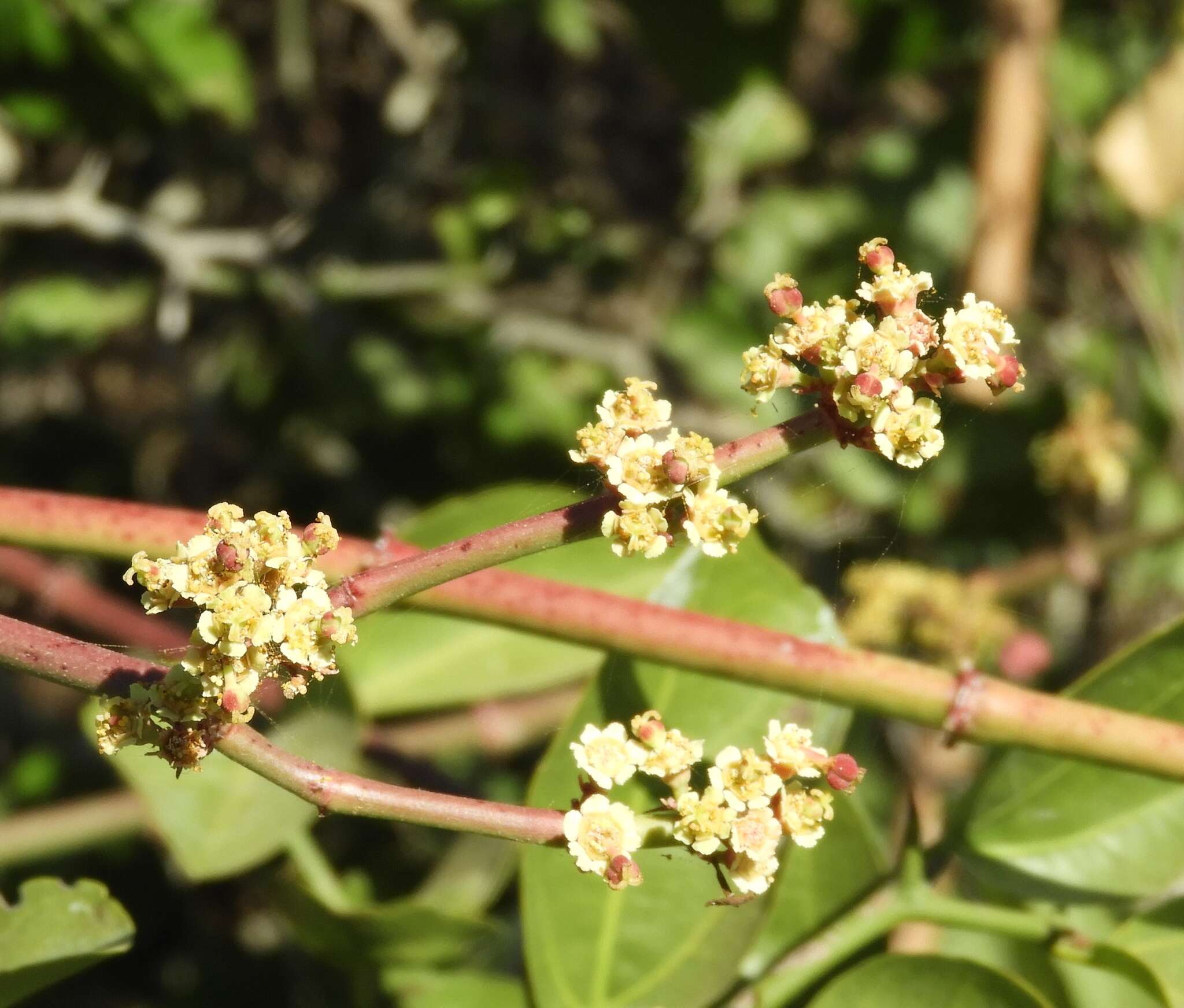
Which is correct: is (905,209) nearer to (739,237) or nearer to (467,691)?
(739,237)

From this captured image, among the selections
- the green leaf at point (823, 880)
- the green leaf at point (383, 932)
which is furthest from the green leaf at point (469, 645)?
the green leaf at point (823, 880)

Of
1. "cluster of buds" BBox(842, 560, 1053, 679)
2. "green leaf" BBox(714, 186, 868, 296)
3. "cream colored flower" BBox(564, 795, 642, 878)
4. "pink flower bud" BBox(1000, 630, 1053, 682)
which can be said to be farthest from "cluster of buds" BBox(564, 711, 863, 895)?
"green leaf" BBox(714, 186, 868, 296)

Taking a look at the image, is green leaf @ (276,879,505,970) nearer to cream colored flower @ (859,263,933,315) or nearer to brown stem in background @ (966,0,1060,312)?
cream colored flower @ (859,263,933,315)

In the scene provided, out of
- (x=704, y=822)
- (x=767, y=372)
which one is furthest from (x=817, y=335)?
(x=704, y=822)

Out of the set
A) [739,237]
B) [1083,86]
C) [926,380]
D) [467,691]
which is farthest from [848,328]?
[1083,86]

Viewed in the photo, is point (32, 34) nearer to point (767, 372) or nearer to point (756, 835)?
point (767, 372)

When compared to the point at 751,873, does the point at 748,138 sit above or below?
above
